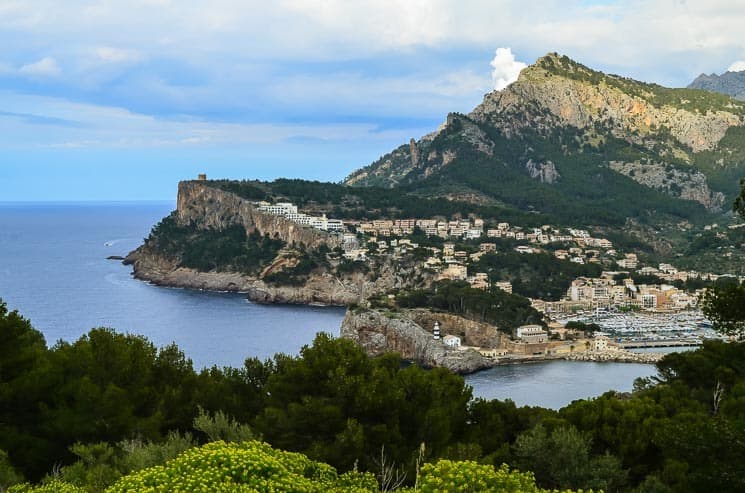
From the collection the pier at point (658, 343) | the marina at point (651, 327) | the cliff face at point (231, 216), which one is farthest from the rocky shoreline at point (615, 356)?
the cliff face at point (231, 216)

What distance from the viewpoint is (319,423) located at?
1084 cm

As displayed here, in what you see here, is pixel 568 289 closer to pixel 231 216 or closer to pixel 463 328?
pixel 463 328

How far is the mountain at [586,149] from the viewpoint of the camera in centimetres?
9656

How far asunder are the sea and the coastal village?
281 centimetres

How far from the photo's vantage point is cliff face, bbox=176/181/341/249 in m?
70.2

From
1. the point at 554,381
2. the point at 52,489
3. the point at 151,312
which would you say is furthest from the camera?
the point at 151,312

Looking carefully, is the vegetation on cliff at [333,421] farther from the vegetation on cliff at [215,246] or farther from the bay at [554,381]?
the vegetation on cliff at [215,246]

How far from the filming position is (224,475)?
258 inches

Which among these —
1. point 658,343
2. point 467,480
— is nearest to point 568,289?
point 658,343

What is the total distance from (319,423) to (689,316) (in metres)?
45.0

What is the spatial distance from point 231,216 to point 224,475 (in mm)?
73669

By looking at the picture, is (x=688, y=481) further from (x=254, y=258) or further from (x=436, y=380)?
(x=254, y=258)

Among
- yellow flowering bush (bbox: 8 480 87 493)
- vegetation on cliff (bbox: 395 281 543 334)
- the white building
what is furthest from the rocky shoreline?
yellow flowering bush (bbox: 8 480 87 493)

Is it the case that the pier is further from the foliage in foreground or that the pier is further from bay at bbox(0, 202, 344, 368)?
the foliage in foreground
